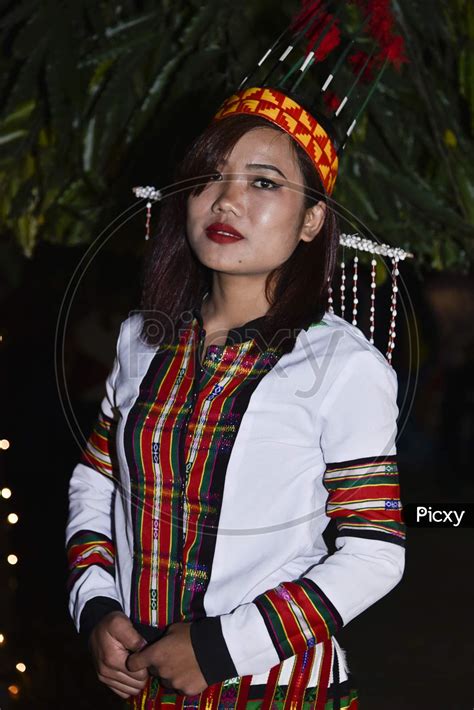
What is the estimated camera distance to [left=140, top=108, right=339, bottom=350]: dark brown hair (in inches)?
45.3

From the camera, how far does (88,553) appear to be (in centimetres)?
123

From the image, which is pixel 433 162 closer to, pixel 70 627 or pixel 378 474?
pixel 378 474

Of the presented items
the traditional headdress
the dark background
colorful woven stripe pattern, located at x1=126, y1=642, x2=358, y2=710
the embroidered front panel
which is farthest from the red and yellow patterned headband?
colorful woven stripe pattern, located at x1=126, y1=642, x2=358, y2=710

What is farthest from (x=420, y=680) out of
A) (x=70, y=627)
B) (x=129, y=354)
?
(x=129, y=354)

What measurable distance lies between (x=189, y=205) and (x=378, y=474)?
0.43m

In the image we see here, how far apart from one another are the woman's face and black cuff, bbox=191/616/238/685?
1.46 feet

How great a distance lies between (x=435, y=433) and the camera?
5.22m

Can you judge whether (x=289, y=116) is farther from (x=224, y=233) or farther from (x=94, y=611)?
(x=94, y=611)

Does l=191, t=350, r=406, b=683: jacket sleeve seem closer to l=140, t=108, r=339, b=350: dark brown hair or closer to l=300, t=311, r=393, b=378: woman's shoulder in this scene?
l=300, t=311, r=393, b=378: woman's shoulder

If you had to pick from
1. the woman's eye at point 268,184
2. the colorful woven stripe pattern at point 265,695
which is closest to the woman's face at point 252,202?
the woman's eye at point 268,184

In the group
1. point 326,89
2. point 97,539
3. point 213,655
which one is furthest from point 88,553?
point 326,89

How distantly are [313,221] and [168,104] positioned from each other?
1.62 feet

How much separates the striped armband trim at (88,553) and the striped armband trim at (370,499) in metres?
0.35

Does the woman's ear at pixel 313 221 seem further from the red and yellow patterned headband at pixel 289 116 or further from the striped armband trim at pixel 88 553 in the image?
the striped armband trim at pixel 88 553
